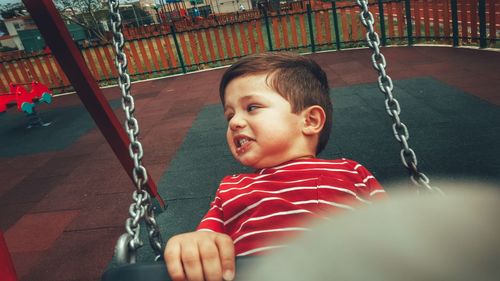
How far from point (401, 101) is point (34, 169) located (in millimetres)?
4746

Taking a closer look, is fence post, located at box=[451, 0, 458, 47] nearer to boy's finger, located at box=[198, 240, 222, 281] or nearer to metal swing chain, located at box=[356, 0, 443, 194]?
metal swing chain, located at box=[356, 0, 443, 194]

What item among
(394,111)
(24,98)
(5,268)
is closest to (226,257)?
(394,111)

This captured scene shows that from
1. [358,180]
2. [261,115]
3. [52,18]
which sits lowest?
[358,180]

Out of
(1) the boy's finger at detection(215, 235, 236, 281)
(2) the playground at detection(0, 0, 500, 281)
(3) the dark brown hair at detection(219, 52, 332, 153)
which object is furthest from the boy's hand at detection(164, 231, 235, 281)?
(2) the playground at detection(0, 0, 500, 281)

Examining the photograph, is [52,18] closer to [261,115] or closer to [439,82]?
[261,115]

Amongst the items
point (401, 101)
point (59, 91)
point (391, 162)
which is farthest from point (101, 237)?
point (59, 91)

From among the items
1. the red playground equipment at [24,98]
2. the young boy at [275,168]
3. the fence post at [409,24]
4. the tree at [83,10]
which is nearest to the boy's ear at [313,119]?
the young boy at [275,168]

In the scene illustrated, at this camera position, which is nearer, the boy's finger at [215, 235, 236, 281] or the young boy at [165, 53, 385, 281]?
the boy's finger at [215, 235, 236, 281]

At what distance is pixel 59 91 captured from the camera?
32.9 ft

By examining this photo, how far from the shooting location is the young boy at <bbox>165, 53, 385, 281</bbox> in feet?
4.08

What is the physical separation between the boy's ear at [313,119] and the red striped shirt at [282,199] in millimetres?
172

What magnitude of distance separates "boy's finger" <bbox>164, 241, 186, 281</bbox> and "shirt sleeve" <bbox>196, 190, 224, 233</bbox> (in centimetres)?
35

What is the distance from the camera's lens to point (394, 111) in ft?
4.25

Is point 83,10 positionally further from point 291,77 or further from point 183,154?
point 291,77
